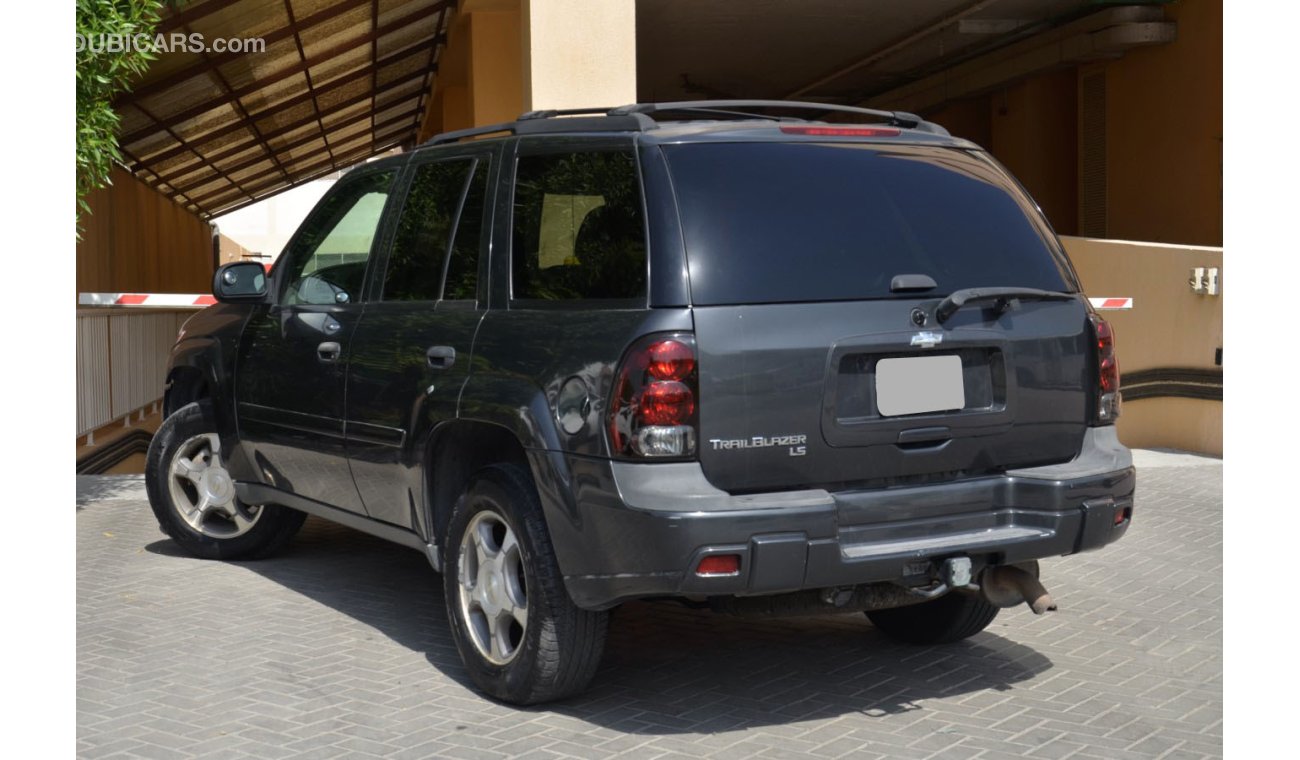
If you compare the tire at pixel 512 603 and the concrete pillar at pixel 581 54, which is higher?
the concrete pillar at pixel 581 54

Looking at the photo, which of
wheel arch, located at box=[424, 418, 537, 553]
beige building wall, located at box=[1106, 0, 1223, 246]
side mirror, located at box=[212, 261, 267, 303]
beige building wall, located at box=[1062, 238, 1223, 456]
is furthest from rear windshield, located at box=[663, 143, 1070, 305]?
beige building wall, located at box=[1106, 0, 1223, 246]

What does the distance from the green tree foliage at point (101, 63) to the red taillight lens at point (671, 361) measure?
4695 mm

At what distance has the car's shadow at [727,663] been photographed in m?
5.11

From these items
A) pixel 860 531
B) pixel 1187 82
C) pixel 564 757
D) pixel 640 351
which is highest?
pixel 1187 82

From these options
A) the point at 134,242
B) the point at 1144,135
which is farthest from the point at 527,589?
the point at 134,242

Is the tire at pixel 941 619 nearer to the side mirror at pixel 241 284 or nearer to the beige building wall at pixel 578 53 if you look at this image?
the side mirror at pixel 241 284

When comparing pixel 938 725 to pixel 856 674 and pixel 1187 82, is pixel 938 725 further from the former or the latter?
pixel 1187 82

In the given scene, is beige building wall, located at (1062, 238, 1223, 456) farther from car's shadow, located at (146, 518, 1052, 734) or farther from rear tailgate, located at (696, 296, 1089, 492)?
rear tailgate, located at (696, 296, 1089, 492)

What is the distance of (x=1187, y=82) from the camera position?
59.8 feet

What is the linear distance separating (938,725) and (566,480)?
1.44 m

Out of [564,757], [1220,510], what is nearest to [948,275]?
[564,757]

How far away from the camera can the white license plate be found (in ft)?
15.5

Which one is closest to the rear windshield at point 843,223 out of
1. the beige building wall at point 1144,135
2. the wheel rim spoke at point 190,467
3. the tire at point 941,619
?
the tire at point 941,619

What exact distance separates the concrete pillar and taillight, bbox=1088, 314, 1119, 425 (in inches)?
287
